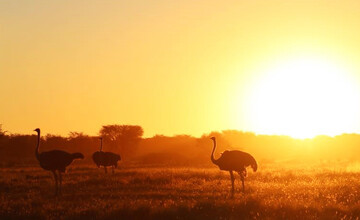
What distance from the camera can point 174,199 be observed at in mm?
21422

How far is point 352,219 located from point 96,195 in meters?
10.8

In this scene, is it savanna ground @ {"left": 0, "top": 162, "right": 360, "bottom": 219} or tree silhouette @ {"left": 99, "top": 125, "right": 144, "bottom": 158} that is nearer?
savanna ground @ {"left": 0, "top": 162, "right": 360, "bottom": 219}

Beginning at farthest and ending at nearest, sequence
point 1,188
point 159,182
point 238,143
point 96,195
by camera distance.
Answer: point 238,143, point 159,182, point 1,188, point 96,195

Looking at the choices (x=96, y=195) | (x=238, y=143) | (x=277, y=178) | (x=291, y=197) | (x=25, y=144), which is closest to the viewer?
(x=291, y=197)

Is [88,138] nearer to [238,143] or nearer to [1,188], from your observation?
[238,143]

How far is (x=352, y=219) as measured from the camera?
16.7m

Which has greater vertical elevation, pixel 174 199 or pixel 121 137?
pixel 121 137

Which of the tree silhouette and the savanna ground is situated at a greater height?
the tree silhouette

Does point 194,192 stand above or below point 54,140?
below

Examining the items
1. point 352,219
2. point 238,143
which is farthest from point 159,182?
point 238,143

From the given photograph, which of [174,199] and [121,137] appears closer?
[174,199]

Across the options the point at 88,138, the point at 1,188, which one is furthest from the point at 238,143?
the point at 1,188

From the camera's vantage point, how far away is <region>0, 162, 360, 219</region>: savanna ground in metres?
17.3

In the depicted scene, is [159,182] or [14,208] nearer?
[14,208]
